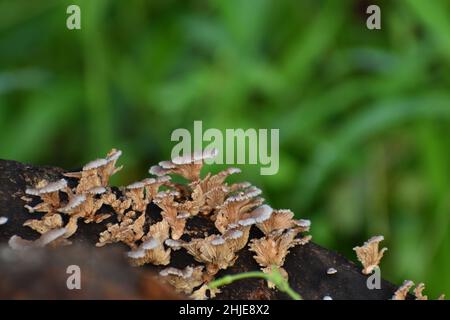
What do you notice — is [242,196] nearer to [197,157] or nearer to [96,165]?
[197,157]

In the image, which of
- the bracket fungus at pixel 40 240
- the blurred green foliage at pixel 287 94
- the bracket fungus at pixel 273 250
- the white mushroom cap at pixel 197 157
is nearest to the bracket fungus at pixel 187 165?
the white mushroom cap at pixel 197 157

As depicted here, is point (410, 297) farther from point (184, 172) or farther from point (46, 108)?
A: point (46, 108)

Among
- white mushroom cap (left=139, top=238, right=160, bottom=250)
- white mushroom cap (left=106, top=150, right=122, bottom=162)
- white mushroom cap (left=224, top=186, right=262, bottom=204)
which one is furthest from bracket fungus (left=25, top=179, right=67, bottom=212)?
white mushroom cap (left=224, top=186, right=262, bottom=204)

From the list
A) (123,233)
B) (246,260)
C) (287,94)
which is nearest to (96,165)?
(123,233)

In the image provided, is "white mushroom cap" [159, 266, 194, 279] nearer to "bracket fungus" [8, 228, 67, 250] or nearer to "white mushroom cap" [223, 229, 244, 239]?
"white mushroom cap" [223, 229, 244, 239]

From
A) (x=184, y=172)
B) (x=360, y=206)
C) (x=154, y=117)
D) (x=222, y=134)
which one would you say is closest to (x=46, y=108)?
(x=154, y=117)
